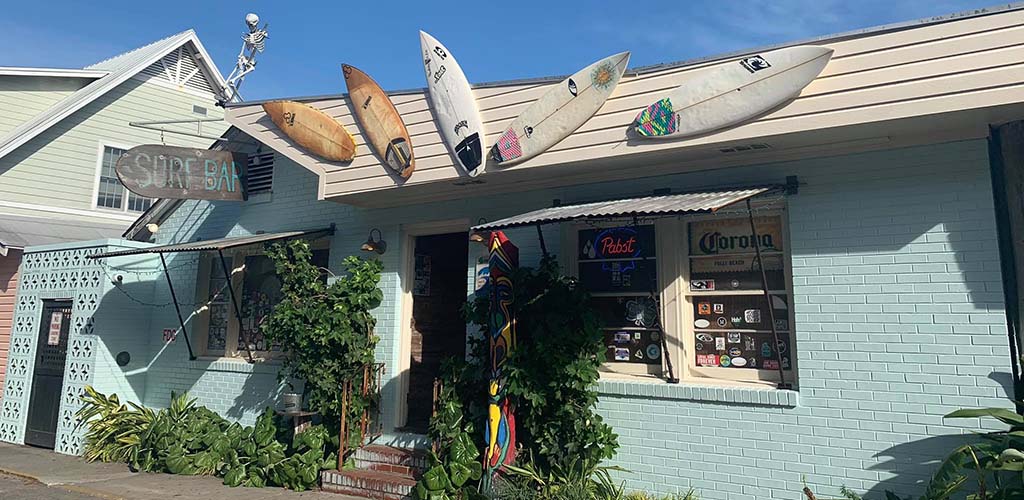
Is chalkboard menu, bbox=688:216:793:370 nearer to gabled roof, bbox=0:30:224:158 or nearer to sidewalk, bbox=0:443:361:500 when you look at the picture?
sidewalk, bbox=0:443:361:500

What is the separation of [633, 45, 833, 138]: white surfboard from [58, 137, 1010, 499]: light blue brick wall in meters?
0.68

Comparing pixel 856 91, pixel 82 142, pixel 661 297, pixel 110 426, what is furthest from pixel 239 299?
pixel 856 91

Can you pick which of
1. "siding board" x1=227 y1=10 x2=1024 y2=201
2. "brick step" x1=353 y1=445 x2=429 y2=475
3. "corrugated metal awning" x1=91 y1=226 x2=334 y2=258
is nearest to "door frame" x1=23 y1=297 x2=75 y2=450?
"corrugated metal awning" x1=91 y1=226 x2=334 y2=258

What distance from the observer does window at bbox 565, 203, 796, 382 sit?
5.72m

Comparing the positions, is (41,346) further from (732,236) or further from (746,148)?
(746,148)

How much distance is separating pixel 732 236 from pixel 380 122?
153 inches

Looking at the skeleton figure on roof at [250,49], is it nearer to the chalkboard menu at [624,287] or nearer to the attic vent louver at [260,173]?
the attic vent louver at [260,173]

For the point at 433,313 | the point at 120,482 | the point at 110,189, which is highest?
the point at 110,189

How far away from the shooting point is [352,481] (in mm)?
6812

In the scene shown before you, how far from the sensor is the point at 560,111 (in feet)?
20.0

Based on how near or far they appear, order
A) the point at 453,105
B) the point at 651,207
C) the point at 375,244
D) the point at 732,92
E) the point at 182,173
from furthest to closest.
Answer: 1. the point at 182,173
2. the point at 375,244
3. the point at 453,105
4. the point at 732,92
5. the point at 651,207

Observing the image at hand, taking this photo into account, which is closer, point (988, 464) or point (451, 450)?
point (988, 464)

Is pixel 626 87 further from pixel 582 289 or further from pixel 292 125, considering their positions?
pixel 292 125

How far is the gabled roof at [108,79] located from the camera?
1238 cm
